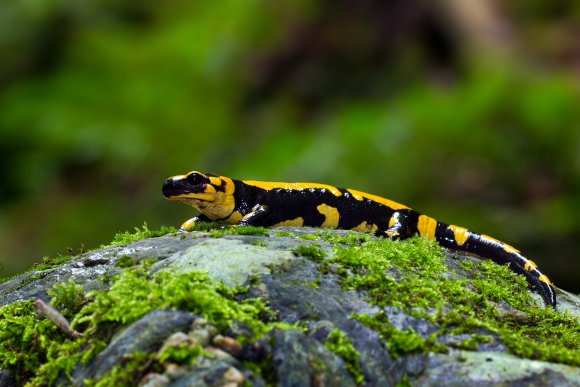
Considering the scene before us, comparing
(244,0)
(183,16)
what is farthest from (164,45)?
(244,0)

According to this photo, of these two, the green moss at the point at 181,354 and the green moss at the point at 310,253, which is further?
the green moss at the point at 310,253

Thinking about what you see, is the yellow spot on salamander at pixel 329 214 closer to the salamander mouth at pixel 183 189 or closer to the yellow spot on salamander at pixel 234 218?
the yellow spot on salamander at pixel 234 218

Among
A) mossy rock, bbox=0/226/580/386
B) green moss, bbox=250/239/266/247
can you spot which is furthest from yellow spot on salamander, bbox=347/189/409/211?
green moss, bbox=250/239/266/247

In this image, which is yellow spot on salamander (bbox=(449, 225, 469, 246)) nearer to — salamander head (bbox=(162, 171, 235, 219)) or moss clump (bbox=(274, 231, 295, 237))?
salamander head (bbox=(162, 171, 235, 219))

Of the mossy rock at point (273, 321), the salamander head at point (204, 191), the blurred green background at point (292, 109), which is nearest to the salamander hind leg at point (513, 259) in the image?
the mossy rock at point (273, 321)

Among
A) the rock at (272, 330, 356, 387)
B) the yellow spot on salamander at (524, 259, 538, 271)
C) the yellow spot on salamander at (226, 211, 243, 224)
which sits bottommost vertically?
the rock at (272, 330, 356, 387)

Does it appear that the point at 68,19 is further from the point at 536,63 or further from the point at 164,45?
the point at 536,63

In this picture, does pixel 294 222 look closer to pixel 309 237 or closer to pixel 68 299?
pixel 309 237
